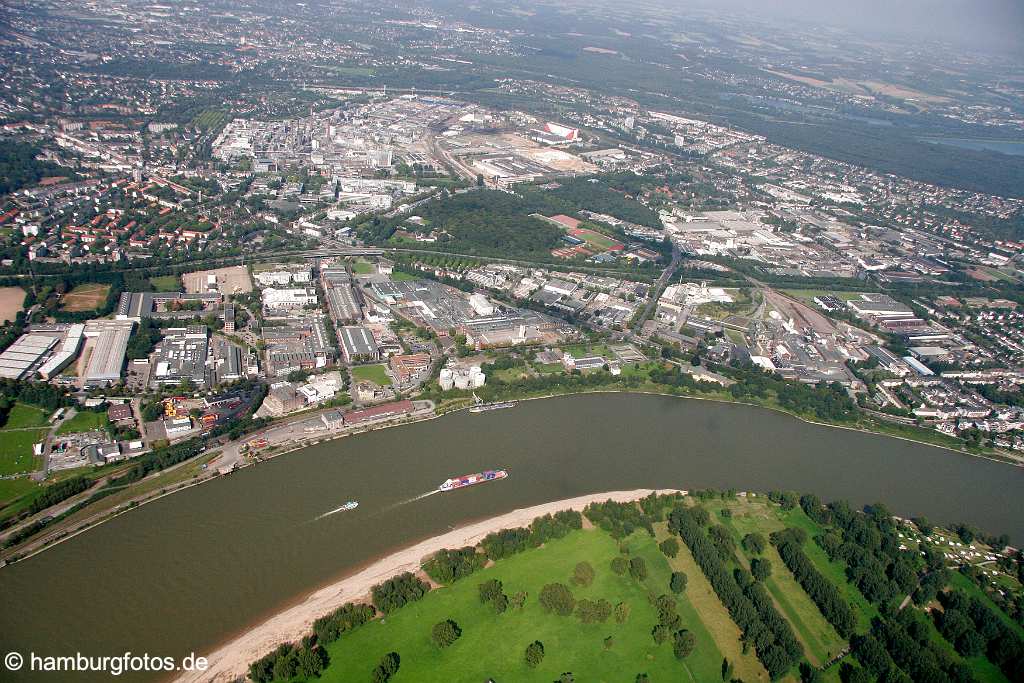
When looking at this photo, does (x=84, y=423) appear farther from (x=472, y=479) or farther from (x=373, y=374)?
(x=472, y=479)

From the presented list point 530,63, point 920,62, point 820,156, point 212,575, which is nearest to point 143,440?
point 212,575

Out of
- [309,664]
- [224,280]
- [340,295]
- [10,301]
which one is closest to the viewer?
[309,664]

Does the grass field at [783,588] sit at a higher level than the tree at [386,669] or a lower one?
lower

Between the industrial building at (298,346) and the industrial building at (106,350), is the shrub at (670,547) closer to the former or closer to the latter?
the industrial building at (298,346)

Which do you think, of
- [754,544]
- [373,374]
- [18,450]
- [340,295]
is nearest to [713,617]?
[754,544]

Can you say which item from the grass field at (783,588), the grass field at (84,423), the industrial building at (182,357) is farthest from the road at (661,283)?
Answer: the grass field at (84,423)
